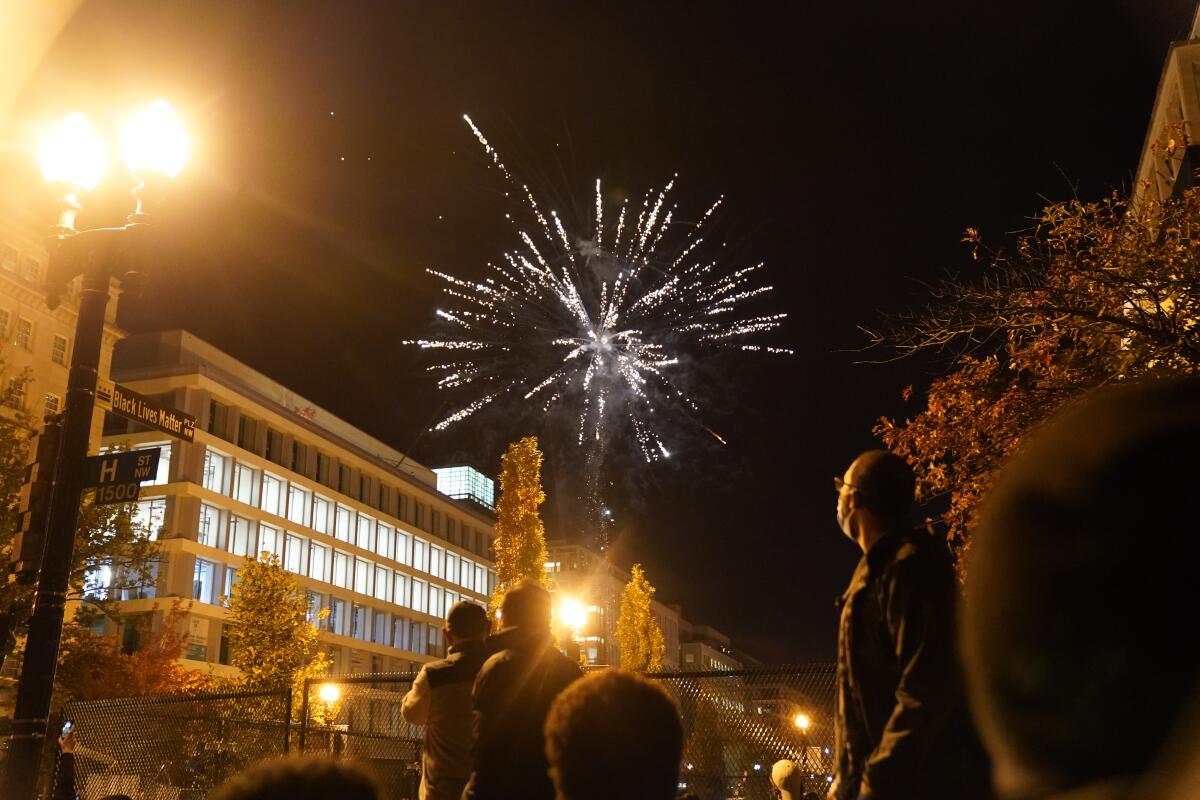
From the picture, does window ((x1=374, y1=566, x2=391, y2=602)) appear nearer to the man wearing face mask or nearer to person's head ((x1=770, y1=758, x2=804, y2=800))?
person's head ((x1=770, y1=758, x2=804, y2=800))

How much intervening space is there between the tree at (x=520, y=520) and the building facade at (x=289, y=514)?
17505 mm

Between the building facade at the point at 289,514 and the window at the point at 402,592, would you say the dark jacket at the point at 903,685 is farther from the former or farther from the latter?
the window at the point at 402,592

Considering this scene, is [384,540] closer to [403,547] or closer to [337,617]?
[403,547]

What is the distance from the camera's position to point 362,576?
227 feet

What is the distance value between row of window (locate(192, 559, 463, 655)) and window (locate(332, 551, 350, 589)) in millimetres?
1079

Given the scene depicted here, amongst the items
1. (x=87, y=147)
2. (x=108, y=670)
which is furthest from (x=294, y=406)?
(x=87, y=147)

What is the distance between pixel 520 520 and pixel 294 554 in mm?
28321

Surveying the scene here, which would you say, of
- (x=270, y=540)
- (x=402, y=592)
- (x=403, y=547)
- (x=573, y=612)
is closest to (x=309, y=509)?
(x=270, y=540)

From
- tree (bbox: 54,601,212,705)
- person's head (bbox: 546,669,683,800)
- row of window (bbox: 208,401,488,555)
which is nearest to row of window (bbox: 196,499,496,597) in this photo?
row of window (bbox: 208,401,488,555)

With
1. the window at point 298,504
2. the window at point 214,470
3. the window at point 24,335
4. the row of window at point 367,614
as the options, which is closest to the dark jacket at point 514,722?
the window at point 24,335

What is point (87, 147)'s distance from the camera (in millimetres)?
9289

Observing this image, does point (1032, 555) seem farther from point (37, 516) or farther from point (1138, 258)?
point (1138, 258)

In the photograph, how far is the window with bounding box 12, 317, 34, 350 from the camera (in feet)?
140

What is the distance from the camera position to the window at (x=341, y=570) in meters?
66.1
